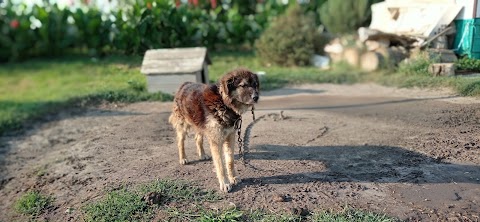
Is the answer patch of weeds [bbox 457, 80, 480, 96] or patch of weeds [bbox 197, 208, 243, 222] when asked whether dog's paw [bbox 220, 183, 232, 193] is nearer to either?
patch of weeds [bbox 197, 208, 243, 222]

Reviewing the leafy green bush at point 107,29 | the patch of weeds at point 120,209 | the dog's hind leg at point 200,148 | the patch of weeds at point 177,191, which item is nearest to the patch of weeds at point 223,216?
the patch of weeds at point 177,191

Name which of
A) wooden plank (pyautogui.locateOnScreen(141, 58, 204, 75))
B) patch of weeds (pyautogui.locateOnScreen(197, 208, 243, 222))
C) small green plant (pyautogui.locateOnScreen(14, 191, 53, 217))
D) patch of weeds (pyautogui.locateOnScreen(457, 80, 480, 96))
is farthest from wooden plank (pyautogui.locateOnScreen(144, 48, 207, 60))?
patch of weeds (pyautogui.locateOnScreen(197, 208, 243, 222))

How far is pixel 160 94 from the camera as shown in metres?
10.2

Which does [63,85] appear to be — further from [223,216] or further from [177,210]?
[223,216]

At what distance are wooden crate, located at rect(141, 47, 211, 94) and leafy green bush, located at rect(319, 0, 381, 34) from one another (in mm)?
6368

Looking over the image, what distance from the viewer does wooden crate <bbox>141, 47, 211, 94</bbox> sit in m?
9.88

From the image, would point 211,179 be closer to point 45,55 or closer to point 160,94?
point 160,94

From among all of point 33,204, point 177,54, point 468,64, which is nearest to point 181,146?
point 33,204

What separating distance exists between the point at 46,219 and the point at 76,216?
463mm

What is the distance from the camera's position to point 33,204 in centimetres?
535

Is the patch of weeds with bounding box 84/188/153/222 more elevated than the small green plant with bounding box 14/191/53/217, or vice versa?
the patch of weeds with bounding box 84/188/153/222

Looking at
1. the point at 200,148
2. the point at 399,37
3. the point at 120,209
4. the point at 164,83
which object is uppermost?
the point at 399,37

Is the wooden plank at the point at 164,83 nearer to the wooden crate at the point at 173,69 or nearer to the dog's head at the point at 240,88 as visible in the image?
the wooden crate at the point at 173,69

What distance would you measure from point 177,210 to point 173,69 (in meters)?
5.92
